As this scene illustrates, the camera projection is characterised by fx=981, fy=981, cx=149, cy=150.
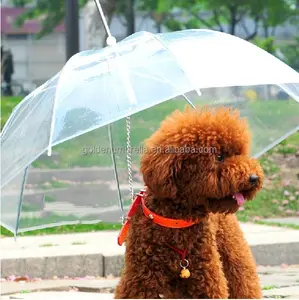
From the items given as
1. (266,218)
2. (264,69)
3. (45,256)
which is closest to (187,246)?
(264,69)

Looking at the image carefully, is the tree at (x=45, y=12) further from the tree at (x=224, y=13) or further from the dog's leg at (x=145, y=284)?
the dog's leg at (x=145, y=284)

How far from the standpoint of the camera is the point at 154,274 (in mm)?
4727

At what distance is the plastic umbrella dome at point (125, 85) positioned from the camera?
17.1ft

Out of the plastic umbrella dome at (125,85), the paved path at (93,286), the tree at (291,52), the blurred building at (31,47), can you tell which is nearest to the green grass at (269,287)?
the paved path at (93,286)

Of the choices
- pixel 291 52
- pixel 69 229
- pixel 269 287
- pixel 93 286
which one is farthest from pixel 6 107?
pixel 269 287

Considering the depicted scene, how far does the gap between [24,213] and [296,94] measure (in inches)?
73.6

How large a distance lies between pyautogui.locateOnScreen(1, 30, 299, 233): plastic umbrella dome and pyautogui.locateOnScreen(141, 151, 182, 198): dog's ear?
17.4 inches

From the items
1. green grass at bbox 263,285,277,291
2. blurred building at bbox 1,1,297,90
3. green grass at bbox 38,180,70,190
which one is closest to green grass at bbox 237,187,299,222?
green grass at bbox 263,285,277,291

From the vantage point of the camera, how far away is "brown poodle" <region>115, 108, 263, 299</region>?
468 cm

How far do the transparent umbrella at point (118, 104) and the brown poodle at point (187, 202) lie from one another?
1.31 feet

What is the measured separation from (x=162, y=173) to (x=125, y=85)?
33.0 inches

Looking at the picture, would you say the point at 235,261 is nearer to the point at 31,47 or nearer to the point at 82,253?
the point at 82,253

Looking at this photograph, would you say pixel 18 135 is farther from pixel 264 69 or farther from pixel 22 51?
pixel 22 51

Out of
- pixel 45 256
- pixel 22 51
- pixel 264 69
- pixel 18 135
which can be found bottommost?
pixel 45 256
